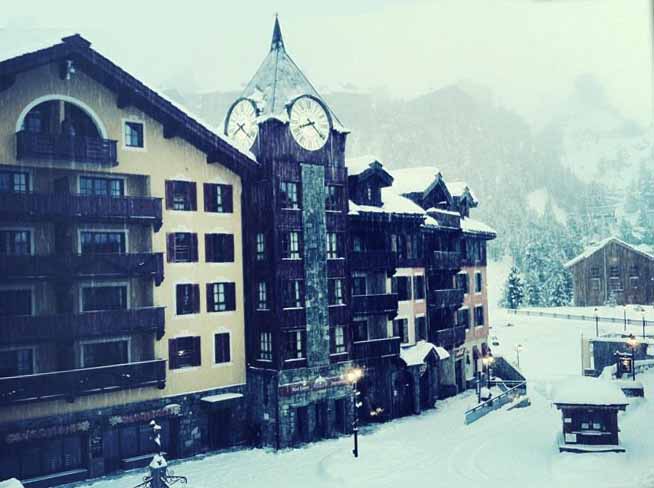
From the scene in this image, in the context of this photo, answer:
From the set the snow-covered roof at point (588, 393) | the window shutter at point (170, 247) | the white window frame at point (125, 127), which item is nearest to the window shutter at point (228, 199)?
the window shutter at point (170, 247)

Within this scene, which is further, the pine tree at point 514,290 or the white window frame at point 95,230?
the pine tree at point 514,290

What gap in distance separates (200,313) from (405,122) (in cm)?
1042

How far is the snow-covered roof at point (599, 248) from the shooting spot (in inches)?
1033

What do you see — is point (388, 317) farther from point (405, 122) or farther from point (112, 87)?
point (112, 87)

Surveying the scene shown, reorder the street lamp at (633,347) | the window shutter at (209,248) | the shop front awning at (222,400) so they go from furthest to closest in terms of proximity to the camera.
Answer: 1. the street lamp at (633,347)
2. the window shutter at (209,248)
3. the shop front awning at (222,400)

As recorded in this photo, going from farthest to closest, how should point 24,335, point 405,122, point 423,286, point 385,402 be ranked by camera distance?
point 423,286
point 385,402
point 405,122
point 24,335

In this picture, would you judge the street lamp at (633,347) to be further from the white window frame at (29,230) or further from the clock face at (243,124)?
the white window frame at (29,230)

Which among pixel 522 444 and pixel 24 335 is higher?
pixel 24 335

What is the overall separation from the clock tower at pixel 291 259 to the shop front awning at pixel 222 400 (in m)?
0.70

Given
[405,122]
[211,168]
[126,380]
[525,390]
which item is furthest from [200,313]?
[525,390]

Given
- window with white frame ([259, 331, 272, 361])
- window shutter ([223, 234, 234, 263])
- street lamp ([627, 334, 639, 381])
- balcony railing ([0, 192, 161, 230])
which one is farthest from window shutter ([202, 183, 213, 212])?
street lamp ([627, 334, 639, 381])

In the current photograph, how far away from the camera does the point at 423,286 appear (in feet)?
103

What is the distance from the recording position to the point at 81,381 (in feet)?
63.5

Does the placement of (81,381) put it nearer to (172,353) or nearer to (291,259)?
(172,353)
